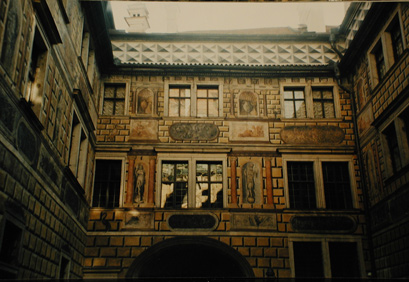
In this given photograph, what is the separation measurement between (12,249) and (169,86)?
795cm

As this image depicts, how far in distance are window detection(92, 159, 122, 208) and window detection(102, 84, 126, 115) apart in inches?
62.3

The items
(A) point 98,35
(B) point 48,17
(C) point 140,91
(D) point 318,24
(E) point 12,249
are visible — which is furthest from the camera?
(D) point 318,24

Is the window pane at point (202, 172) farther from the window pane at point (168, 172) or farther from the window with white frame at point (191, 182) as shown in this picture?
the window pane at point (168, 172)

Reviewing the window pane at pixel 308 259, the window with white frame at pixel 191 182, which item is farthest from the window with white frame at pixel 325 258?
the window with white frame at pixel 191 182

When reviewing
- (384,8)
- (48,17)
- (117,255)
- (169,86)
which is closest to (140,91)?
(169,86)

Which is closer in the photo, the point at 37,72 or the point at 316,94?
the point at 37,72

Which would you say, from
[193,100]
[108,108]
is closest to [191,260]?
[193,100]

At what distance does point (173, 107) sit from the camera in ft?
45.1

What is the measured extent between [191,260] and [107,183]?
3283 mm

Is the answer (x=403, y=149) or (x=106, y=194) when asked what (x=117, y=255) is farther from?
(x=403, y=149)

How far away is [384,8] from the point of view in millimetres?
11211

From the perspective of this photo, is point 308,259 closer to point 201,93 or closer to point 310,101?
point 310,101

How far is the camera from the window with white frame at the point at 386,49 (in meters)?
11.0

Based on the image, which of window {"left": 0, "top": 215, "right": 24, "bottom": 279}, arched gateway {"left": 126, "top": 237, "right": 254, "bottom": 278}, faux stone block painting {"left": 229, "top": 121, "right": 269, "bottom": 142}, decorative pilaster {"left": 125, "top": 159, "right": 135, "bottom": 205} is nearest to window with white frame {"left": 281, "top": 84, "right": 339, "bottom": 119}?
faux stone block painting {"left": 229, "top": 121, "right": 269, "bottom": 142}
